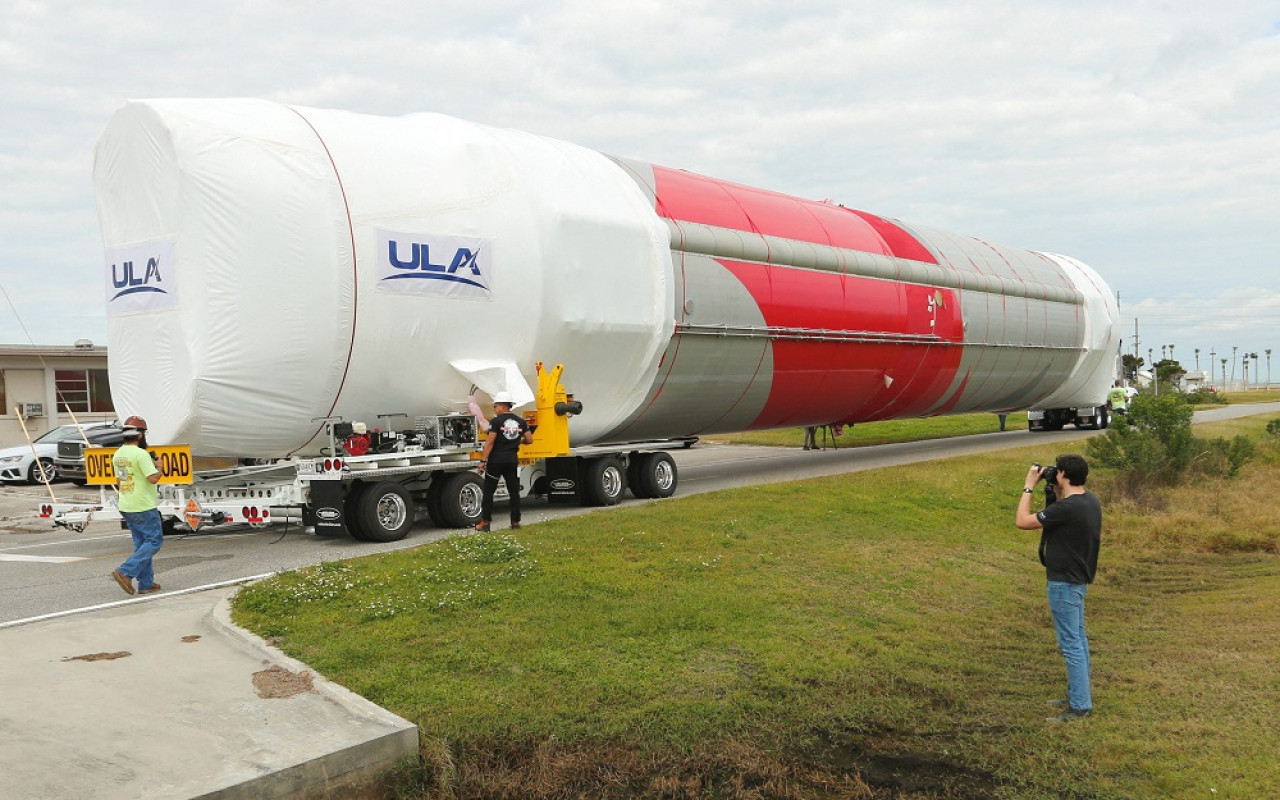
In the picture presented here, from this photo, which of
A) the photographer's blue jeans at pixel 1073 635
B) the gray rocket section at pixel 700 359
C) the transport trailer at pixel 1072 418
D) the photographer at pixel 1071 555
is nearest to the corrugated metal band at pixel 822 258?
the gray rocket section at pixel 700 359

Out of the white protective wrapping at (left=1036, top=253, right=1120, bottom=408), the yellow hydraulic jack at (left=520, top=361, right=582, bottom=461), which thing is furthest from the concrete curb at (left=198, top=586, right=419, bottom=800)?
the white protective wrapping at (left=1036, top=253, right=1120, bottom=408)

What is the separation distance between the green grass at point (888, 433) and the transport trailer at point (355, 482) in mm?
15505

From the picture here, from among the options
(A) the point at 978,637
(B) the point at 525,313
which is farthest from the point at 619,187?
(A) the point at 978,637

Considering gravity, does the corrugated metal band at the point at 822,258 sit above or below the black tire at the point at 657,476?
above

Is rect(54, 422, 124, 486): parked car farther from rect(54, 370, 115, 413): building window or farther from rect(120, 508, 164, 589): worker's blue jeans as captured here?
rect(120, 508, 164, 589): worker's blue jeans

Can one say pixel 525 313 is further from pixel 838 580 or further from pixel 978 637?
pixel 978 637

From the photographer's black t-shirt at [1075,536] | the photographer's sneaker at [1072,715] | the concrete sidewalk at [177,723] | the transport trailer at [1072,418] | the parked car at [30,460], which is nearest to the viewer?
the concrete sidewalk at [177,723]

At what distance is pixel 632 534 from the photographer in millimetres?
11133

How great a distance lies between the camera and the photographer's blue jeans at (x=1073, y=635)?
6250 millimetres

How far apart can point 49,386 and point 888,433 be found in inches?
981

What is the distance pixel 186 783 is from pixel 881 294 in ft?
58.2

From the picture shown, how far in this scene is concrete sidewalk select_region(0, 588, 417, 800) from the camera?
4.67m

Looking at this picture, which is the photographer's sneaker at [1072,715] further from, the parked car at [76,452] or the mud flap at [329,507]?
the parked car at [76,452]

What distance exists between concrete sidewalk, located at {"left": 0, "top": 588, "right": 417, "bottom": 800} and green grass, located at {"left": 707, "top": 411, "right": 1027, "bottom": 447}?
22.1 meters
